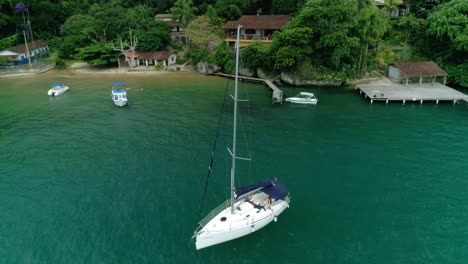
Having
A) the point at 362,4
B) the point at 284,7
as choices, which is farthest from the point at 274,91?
the point at 284,7

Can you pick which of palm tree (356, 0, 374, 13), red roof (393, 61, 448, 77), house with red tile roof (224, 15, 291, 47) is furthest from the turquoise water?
house with red tile roof (224, 15, 291, 47)

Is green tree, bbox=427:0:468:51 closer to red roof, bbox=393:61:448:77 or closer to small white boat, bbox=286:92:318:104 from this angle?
red roof, bbox=393:61:448:77

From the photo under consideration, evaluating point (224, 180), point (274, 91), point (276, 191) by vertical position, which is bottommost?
point (224, 180)

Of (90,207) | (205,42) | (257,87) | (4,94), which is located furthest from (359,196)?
(4,94)

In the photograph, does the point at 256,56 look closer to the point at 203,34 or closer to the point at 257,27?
the point at 257,27

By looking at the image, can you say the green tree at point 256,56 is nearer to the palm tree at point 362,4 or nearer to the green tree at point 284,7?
the green tree at point 284,7

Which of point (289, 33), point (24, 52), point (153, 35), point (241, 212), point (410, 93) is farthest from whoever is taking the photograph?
point (24, 52)

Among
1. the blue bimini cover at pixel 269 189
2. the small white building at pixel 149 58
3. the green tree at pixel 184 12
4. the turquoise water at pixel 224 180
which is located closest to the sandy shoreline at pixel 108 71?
the small white building at pixel 149 58
